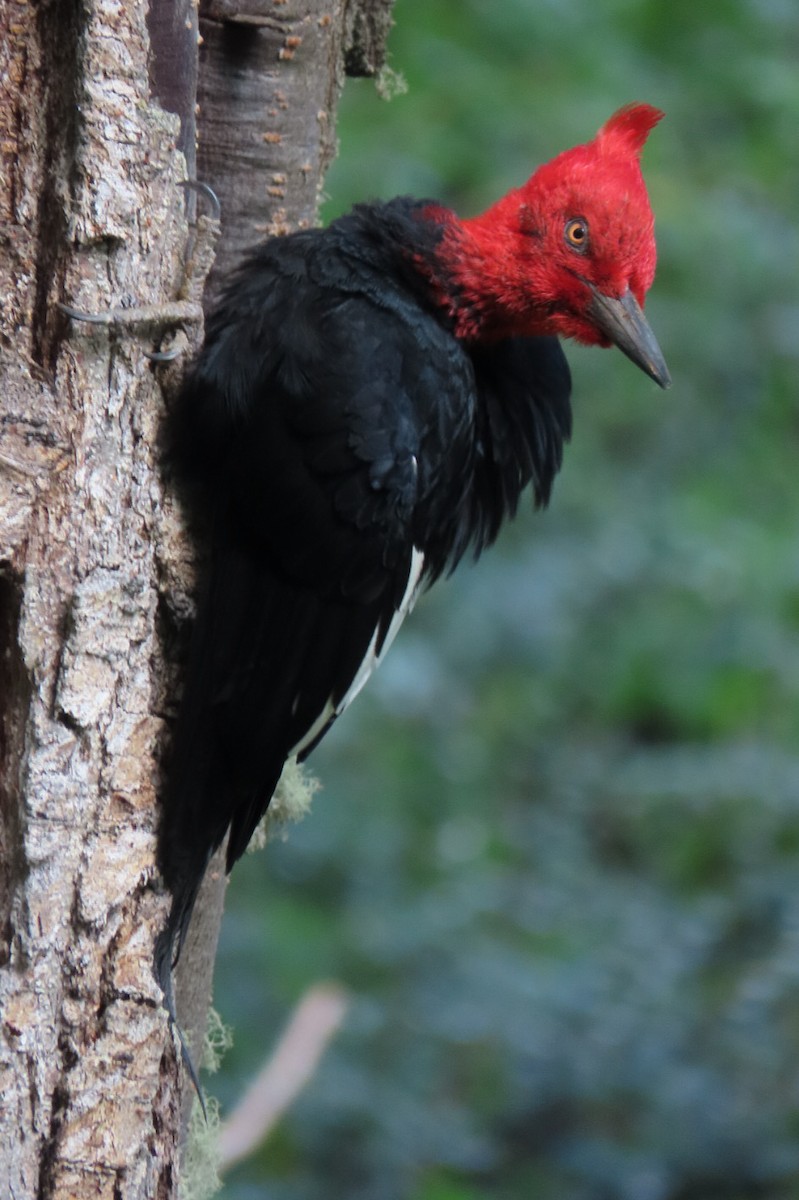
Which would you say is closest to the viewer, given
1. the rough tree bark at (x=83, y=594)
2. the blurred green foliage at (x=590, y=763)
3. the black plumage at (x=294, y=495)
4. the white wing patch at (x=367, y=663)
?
the rough tree bark at (x=83, y=594)

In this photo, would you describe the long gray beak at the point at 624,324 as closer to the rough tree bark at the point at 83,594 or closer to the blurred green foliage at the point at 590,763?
the rough tree bark at the point at 83,594

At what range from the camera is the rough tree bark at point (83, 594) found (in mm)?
1425

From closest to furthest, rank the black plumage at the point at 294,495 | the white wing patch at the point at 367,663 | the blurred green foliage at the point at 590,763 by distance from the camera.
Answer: the black plumage at the point at 294,495 → the white wing patch at the point at 367,663 → the blurred green foliage at the point at 590,763

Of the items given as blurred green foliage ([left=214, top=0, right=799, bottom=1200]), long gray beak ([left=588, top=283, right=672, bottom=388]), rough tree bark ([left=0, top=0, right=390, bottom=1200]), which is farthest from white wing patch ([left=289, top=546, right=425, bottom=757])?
blurred green foliage ([left=214, top=0, right=799, bottom=1200])

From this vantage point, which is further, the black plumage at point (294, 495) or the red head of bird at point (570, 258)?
the red head of bird at point (570, 258)

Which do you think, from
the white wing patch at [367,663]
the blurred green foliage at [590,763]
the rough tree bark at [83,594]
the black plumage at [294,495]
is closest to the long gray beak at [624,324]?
the black plumage at [294,495]

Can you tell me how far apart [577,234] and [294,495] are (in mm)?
553

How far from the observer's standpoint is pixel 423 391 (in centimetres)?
172

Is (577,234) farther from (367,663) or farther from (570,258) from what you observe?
(367,663)

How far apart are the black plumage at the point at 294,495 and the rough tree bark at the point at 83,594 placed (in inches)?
2.1

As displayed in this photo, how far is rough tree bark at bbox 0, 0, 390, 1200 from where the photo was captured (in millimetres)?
1425

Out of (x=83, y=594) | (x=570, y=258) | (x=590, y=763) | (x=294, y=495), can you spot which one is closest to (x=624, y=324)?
(x=570, y=258)

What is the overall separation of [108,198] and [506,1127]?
→ 2.30m

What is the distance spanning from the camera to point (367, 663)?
1807 millimetres
